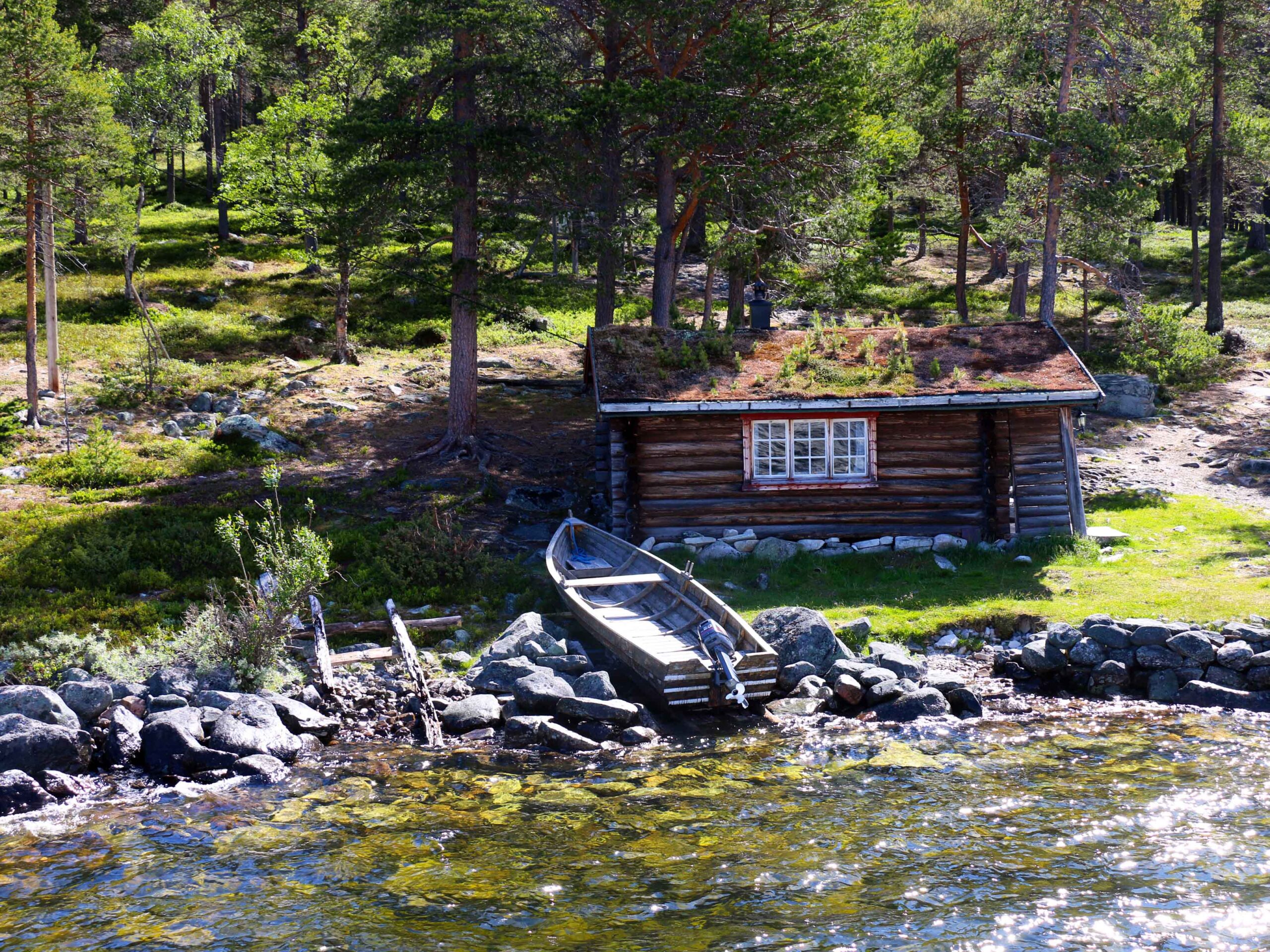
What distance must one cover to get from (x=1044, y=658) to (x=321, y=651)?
8.96m

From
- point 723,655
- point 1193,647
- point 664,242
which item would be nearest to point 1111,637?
point 1193,647

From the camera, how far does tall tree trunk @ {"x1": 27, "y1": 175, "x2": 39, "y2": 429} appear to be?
2373 cm

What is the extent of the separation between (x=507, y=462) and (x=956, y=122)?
16.9 metres

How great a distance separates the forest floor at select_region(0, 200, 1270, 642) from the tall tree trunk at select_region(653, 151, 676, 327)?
3409 millimetres

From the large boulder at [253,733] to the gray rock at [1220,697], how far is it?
10295 mm

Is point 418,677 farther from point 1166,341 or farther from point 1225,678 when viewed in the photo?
point 1166,341

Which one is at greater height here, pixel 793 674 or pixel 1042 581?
pixel 1042 581

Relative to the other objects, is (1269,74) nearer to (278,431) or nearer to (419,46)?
(419,46)

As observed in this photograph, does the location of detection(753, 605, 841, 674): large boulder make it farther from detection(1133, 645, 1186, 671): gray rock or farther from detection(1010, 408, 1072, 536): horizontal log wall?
detection(1010, 408, 1072, 536): horizontal log wall

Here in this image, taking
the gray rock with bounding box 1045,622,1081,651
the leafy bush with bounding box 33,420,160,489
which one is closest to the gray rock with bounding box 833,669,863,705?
the gray rock with bounding box 1045,622,1081,651

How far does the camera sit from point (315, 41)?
36562 millimetres

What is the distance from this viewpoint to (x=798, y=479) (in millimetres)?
17891

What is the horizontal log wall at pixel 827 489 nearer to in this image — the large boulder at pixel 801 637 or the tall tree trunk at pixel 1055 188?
the large boulder at pixel 801 637

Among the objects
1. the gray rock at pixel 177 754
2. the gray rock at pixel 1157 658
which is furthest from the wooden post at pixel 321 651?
the gray rock at pixel 1157 658
